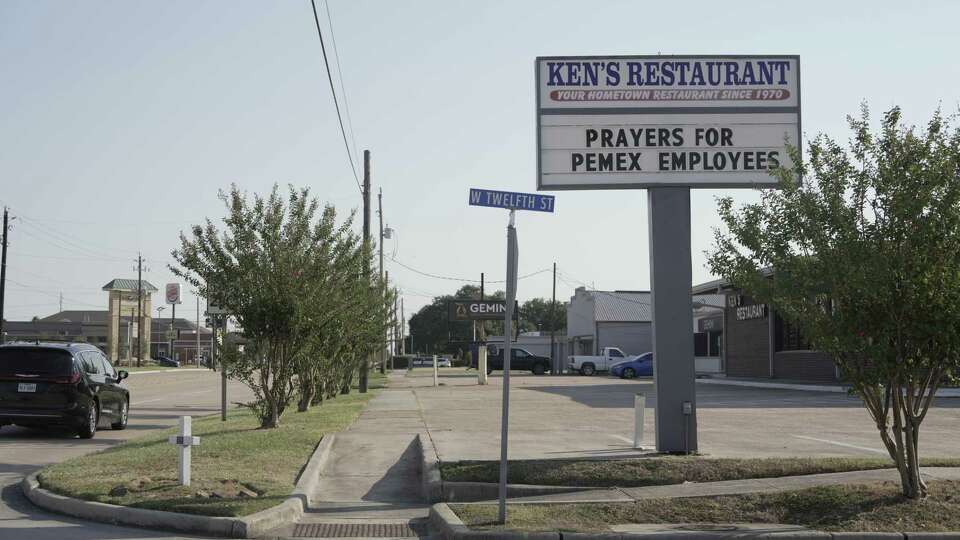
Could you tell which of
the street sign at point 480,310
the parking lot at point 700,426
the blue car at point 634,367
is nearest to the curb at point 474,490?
the parking lot at point 700,426

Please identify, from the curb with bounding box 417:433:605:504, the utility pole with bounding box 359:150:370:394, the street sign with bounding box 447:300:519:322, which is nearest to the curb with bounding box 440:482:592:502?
the curb with bounding box 417:433:605:504

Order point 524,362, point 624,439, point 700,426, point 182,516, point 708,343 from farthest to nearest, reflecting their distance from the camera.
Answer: point 524,362, point 708,343, point 700,426, point 624,439, point 182,516

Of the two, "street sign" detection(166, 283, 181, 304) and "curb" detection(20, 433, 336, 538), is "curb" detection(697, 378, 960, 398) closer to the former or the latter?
"curb" detection(20, 433, 336, 538)

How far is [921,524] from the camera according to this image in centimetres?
898

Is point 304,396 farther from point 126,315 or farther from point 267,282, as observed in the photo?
point 126,315

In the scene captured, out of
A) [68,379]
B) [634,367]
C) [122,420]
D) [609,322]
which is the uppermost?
[609,322]

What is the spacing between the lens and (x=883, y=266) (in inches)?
361

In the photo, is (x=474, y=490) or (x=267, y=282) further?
(x=267, y=282)

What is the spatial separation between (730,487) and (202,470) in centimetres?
604

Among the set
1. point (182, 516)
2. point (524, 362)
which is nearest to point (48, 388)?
point (182, 516)

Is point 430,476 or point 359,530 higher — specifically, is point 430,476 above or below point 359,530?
above

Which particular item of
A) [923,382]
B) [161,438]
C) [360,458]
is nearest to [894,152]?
[923,382]

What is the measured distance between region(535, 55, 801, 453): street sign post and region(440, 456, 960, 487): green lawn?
4.84ft

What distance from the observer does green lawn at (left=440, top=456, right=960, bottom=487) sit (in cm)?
1121
